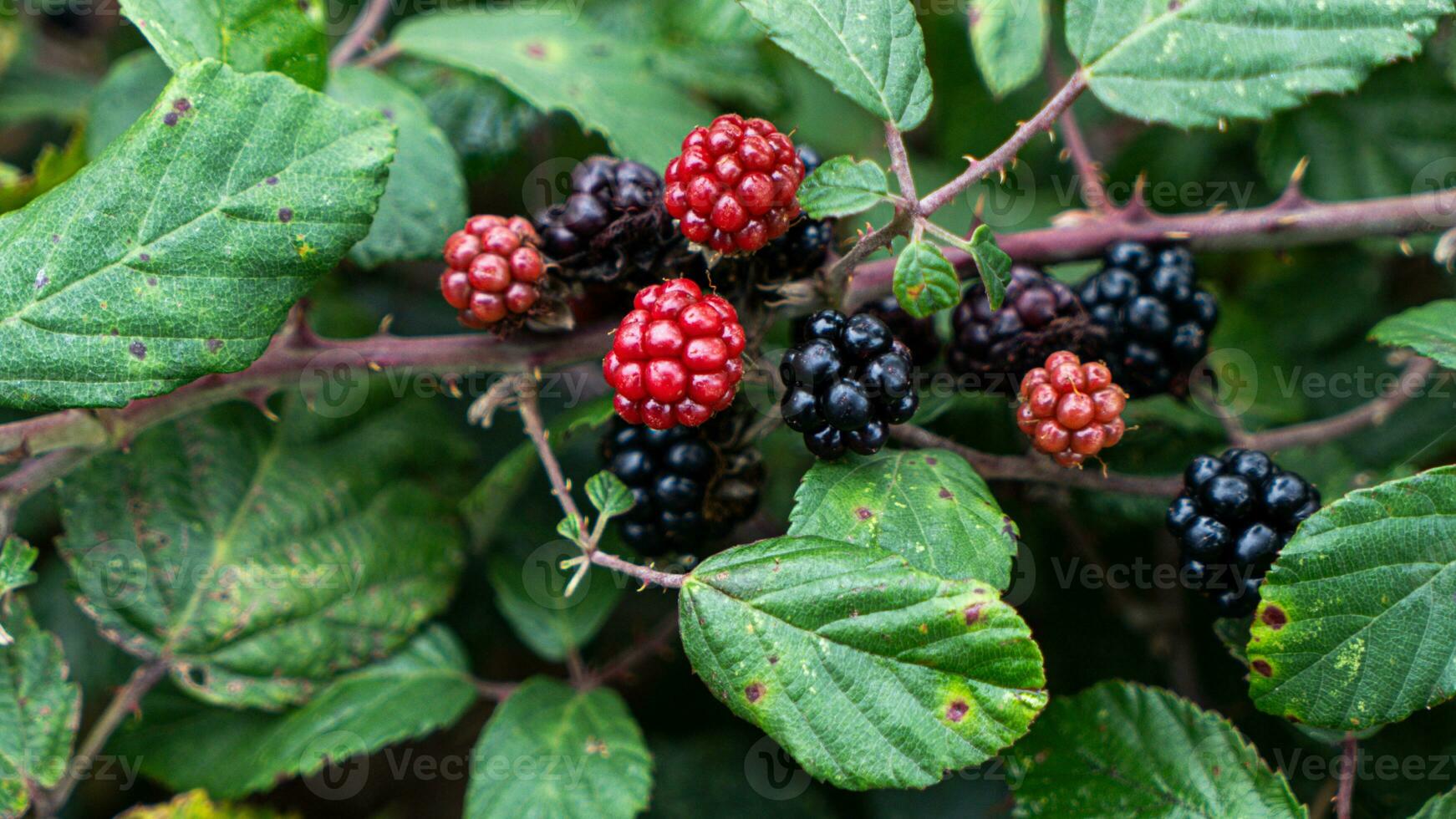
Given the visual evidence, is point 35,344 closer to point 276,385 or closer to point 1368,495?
point 276,385

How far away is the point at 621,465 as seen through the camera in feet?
4.19

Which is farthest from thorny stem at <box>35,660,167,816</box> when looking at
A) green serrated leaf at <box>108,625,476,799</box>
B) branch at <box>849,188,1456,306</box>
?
branch at <box>849,188,1456,306</box>

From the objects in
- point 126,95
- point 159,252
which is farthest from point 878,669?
point 126,95

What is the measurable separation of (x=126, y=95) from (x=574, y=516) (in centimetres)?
129

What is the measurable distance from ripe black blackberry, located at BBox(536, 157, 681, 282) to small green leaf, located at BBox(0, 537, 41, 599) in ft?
2.47

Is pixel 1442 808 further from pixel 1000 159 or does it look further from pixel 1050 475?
pixel 1000 159

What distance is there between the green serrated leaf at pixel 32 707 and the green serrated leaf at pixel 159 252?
51cm

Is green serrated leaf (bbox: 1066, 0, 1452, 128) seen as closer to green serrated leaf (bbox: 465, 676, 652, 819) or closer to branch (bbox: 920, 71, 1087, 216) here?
branch (bbox: 920, 71, 1087, 216)

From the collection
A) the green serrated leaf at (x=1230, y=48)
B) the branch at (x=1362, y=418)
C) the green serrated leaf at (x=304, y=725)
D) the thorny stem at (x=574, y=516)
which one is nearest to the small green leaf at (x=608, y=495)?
the thorny stem at (x=574, y=516)

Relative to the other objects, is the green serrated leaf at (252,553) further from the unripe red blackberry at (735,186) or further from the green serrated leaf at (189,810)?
the unripe red blackberry at (735,186)

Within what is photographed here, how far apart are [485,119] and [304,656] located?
1.04m

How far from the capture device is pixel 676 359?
103 centimetres

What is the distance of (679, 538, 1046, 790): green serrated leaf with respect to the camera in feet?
3.40

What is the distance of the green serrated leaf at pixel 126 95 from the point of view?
170 centimetres
